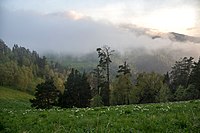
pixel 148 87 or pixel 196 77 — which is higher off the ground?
pixel 196 77

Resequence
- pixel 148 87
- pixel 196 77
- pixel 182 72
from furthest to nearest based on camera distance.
Answer: pixel 182 72, pixel 148 87, pixel 196 77

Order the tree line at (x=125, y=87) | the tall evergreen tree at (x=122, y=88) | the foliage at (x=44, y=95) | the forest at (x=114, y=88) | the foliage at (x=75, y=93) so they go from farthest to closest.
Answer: the tall evergreen tree at (x=122, y=88) < the tree line at (x=125, y=87) < the foliage at (x=75, y=93) < the forest at (x=114, y=88) < the foliage at (x=44, y=95)

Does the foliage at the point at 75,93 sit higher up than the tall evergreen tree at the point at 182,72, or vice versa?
the tall evergreen tree at the point at 182,72

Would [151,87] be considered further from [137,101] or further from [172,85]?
[172,85]

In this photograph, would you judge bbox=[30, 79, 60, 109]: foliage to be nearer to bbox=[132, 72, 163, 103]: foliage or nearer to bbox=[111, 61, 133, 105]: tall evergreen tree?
bbox=[111, 61, 133, 105]: tall evergreen tree

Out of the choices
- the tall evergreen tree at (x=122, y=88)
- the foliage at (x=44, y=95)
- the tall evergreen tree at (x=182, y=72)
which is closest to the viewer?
the foliage at (x=44, y=95)

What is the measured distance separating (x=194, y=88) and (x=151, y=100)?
13.5m

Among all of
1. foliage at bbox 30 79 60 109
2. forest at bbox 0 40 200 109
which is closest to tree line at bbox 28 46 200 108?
forest at bbox 0 40 200 109

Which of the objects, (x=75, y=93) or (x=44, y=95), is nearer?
(x=44, y=95)

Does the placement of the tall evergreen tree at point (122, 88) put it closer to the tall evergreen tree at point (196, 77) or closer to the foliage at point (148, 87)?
the foliage at point (148, 87)

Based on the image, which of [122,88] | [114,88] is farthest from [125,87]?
[114,88]

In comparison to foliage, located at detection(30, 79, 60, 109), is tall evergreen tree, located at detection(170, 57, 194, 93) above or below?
above

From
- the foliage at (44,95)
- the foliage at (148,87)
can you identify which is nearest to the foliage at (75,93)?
the foliage at (44,95)

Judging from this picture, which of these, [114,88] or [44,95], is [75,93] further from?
[114,88]
